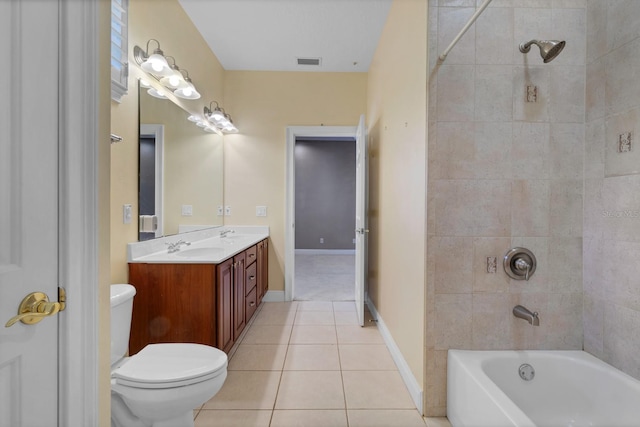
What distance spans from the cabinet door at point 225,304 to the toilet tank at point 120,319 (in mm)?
504

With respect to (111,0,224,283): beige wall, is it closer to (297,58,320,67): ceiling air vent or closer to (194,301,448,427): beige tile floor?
(194,301,448,427): beige tile floor

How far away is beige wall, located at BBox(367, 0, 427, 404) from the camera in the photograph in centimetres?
162

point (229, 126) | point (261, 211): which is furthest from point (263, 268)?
point (229, 126)

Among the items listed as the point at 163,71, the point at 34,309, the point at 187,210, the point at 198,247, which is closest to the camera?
the point at 34,309

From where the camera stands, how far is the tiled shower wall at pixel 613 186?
4.29 feet

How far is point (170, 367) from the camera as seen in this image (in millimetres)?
1312

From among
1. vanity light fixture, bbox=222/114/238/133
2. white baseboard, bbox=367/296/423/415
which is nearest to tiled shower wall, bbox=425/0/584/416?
white baseboard, bbox=367/296/423/415

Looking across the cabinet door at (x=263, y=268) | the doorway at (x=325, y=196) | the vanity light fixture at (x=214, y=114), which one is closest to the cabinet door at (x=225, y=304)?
the cabinet door at (x=263, y=268)

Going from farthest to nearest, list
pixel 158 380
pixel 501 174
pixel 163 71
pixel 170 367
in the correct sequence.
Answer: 1. pixel 163 71
2. pixel 501 174
3. pixel 170 367
4. pixel 158 380

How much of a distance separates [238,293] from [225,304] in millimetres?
291

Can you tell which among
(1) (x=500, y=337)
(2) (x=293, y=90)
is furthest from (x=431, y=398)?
(2) (x=293, y=90)

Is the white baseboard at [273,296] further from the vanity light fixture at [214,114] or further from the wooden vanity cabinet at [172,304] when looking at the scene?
the vanity light fixture at [214,114]

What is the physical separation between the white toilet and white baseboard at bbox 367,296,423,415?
109 cm

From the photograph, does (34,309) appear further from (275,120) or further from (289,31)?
(275,120)
